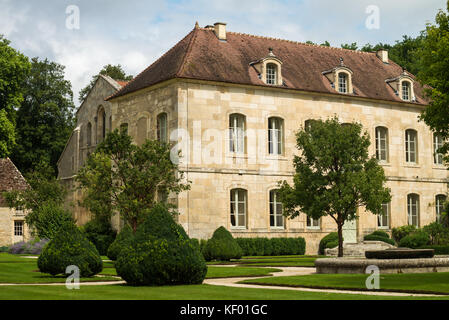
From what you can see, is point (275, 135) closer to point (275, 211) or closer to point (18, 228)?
point (275, 211)

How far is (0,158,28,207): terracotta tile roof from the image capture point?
4909cm

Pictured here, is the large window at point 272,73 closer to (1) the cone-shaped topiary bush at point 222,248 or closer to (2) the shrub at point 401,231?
(1) the cone-shaped topiary bush at point 222,248

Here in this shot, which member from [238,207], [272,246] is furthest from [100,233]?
[272,246]

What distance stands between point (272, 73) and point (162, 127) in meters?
6.57

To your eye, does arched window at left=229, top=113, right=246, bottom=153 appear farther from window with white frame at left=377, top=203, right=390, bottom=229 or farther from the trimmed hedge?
window with white frame at left=377, top=203, right=390, bottom=229

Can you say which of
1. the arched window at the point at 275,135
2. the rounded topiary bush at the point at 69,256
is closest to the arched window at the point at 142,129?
the arched window at the point at 275,135

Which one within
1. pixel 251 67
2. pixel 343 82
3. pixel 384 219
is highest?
pixel 251 67

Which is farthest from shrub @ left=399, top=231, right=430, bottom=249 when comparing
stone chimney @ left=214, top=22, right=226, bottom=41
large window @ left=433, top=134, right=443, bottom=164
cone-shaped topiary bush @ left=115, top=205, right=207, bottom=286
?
cone-shaped topiary bush @ left=115, top=205, right=207, bottom=286

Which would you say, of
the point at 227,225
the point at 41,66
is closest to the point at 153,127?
the point at 227,225

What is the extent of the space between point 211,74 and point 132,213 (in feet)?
34.2

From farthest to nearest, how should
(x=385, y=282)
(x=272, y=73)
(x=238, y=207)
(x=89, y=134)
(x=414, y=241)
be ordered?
(x=89, y=134) → (x=414, y=241) → (x=272, y=73) → (x=238, y=207) → (x=385, y=282)

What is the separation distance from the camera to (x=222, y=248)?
2898 cm

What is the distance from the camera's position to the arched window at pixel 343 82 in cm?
3939
